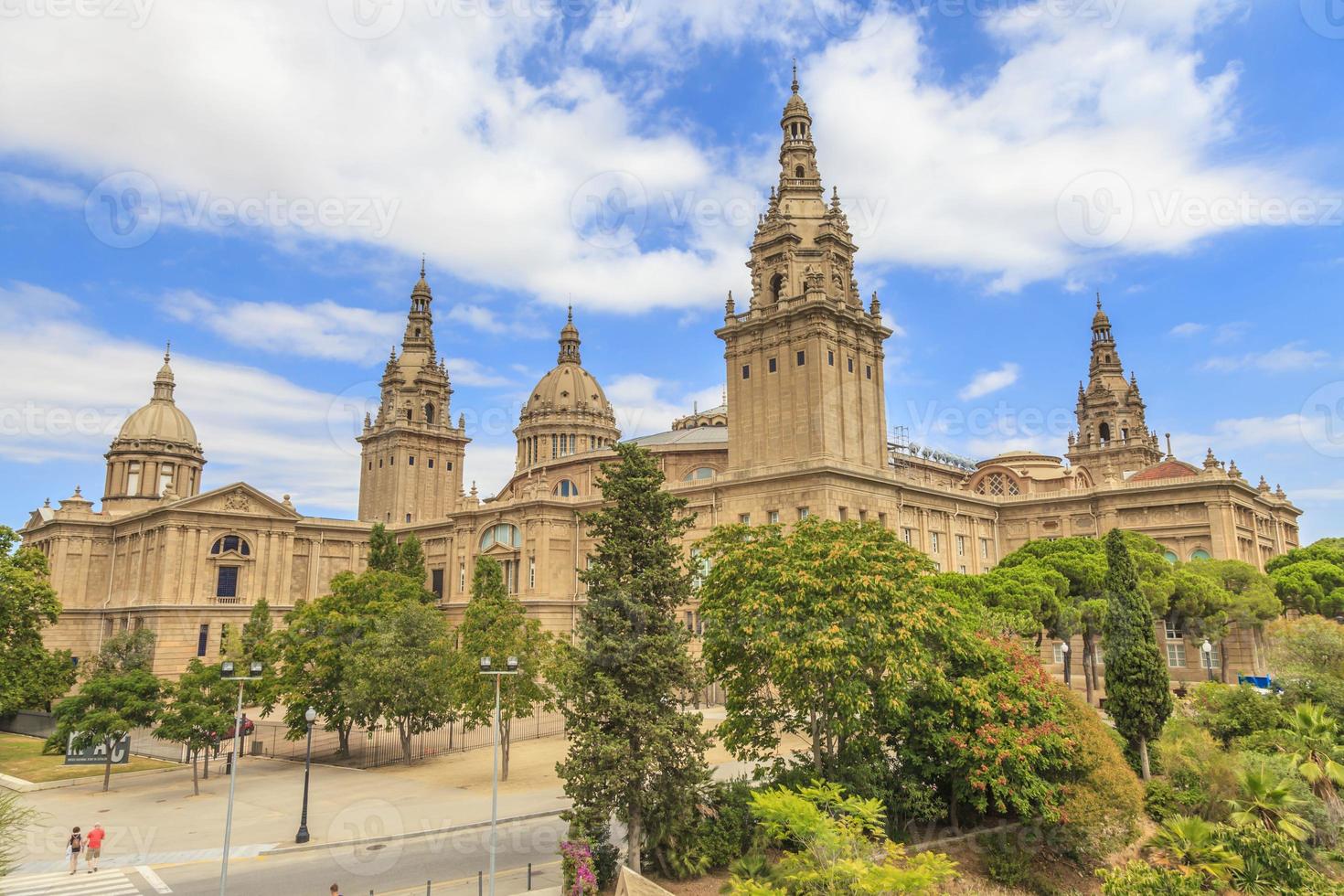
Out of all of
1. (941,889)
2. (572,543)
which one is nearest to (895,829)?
(941,889)

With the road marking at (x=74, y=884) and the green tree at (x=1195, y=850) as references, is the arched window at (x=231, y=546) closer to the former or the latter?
the road marking at (x=74, y=884)

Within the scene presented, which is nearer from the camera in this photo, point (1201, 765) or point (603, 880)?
point (603, 880)

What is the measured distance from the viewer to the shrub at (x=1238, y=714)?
34.2m

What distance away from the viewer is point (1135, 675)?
112ft

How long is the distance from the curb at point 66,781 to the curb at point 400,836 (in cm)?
1886

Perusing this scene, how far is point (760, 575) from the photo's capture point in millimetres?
29609

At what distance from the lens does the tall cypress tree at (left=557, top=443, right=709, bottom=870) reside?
982 inches

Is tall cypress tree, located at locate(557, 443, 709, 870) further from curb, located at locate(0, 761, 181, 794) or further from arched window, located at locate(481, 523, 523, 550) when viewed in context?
arched window, located at locate(481, 523, 523, 550)

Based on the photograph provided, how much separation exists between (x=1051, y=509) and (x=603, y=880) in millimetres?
60994

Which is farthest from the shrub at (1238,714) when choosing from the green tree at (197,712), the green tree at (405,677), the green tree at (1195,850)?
the green tree at (197,712)

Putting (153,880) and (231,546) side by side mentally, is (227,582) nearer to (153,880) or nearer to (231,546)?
(231,546)

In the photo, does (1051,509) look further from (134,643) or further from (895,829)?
(134,643)

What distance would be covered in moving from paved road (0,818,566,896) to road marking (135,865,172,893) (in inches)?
1.0

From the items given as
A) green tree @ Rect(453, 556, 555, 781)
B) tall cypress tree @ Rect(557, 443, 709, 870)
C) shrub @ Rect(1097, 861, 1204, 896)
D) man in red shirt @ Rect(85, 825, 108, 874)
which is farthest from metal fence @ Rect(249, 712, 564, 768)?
shrub @ Rect(1097, 861, 1204, 896)
